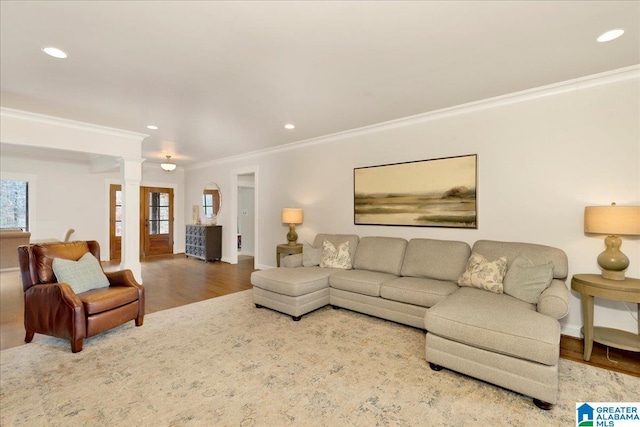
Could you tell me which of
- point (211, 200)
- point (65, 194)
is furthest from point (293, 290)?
point (65, 194)

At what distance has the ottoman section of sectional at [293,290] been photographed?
3.43m

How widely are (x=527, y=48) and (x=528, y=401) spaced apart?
2.61 metres

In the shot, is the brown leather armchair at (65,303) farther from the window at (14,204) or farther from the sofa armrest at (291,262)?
the window at (14,204)

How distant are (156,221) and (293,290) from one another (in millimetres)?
6475

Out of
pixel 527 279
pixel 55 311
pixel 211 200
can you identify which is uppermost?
pixel 211 200

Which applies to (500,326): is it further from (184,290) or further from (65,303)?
(184,290)

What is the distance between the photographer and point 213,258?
24.1 feet

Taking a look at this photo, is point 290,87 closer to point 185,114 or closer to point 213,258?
point 185,114

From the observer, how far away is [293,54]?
7.86 ft

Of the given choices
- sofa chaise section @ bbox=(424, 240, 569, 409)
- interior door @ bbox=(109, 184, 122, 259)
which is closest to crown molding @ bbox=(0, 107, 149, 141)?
interior door @ bbox=(109, 184, 122, 259)

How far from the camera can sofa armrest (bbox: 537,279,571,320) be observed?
7.34 feet

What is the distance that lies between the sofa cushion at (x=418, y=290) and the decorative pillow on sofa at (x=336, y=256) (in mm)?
873

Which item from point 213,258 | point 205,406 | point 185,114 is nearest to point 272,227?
point 213,258

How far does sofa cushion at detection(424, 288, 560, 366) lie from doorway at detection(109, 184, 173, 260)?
311 inches
